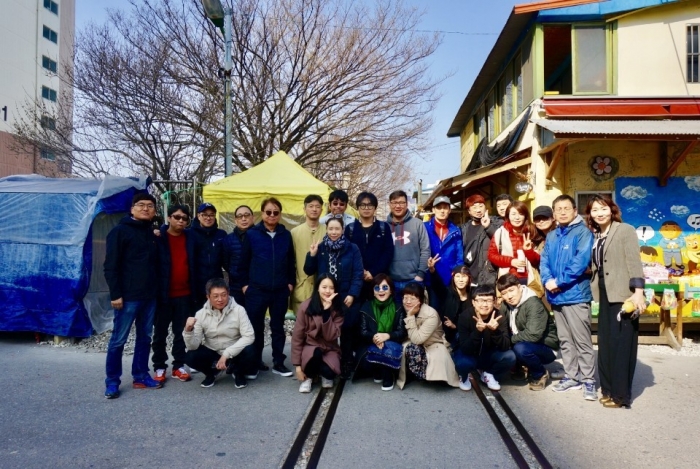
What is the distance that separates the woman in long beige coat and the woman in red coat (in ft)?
2.19

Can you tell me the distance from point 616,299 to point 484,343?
1197mm

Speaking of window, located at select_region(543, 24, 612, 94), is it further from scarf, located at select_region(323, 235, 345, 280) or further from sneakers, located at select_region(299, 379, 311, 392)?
sneakers, located at select_region(299, 379, 311, 392)

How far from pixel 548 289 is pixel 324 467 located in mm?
2641

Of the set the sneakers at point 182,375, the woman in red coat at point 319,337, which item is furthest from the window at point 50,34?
the woman in red coat at point 319,337

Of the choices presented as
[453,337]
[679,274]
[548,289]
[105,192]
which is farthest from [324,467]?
[679,274]

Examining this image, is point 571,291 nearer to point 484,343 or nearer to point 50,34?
point 484,343

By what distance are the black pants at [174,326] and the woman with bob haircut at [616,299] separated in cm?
400

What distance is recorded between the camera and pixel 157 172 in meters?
11.6

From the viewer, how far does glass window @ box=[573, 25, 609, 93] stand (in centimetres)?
865

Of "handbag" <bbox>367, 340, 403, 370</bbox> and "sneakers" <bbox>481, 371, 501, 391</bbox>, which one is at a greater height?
"handbag" <bbox>367, 340, 403, 370</bbox>

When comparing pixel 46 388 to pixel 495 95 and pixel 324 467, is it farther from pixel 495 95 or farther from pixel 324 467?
pixel 495 95

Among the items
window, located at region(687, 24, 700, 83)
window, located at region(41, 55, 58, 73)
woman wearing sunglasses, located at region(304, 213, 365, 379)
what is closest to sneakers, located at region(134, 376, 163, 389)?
woman wearing sunglasses, located at region(304, 213, 365, 379)

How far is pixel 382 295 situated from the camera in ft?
15.6

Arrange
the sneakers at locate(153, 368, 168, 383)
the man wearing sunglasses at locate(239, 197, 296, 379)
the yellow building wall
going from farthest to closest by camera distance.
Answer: the yellow building wall → the man wearing sunglasses at locate(239, 197, 296, 379) → the sneakers at locate(153, 368, 168, 383)
